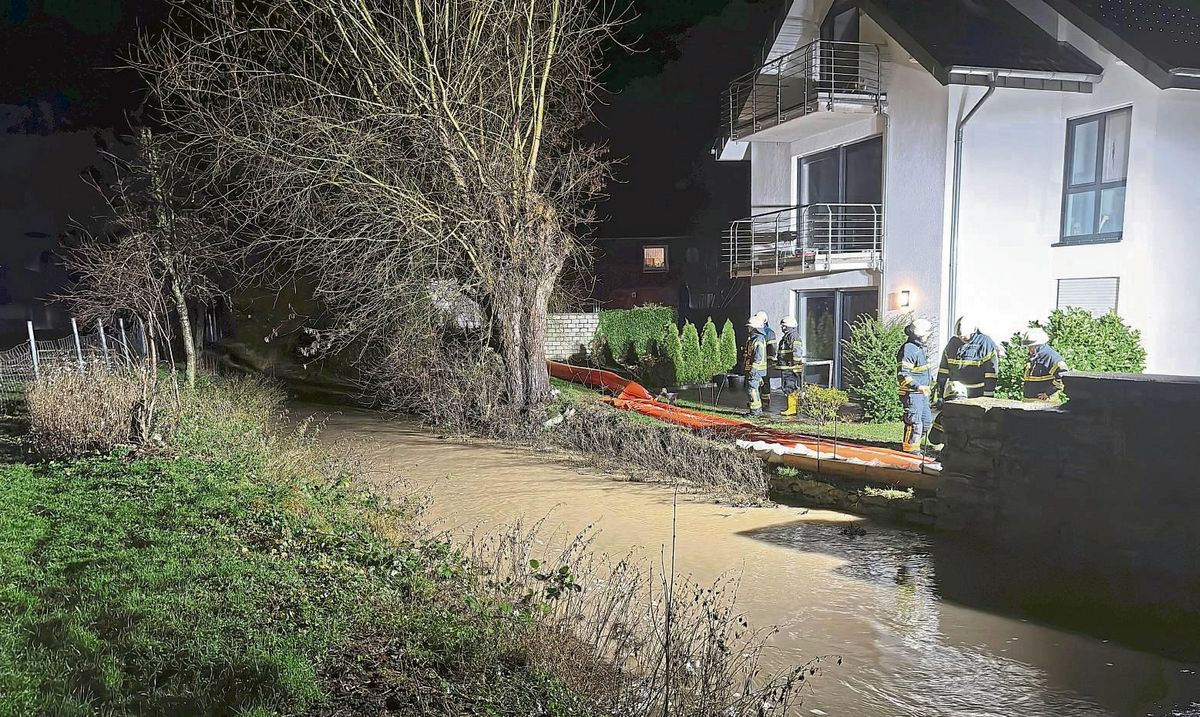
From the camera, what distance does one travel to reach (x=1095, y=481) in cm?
764

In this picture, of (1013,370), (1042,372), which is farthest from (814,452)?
(1013,370)

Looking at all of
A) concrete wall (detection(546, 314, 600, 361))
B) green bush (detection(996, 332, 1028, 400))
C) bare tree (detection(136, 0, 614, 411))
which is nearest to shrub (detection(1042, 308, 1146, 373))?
green bush (detection(996, 332, 1028, 400))

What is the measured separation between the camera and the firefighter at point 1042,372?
1116cm

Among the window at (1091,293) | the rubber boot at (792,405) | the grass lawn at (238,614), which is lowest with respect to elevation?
the rubber boot at (792,405)

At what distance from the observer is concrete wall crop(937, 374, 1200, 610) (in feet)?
23.1

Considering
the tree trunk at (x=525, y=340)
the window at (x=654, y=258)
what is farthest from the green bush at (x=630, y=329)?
the window at (x=654, y=258)

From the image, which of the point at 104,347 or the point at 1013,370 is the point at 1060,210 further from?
the point at 104,347

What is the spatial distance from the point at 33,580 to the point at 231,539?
1.31 meters

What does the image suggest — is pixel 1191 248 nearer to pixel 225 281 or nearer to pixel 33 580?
pixel 33 580

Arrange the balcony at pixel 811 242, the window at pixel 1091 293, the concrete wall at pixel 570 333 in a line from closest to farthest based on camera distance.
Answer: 1. the window at pixel 1091 293
2. the balcony at pixel 811 242
3. the concrete wall at pixel 570 333

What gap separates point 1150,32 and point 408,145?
12.6 m

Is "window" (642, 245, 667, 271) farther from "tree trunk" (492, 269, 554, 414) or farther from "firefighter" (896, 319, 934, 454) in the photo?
"firefighter" (896, 319, 934, 454)

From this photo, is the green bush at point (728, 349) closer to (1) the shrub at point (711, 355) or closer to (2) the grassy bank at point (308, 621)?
(1) the shrub at point (711, 355)

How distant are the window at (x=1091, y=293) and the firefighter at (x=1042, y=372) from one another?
237 cm
